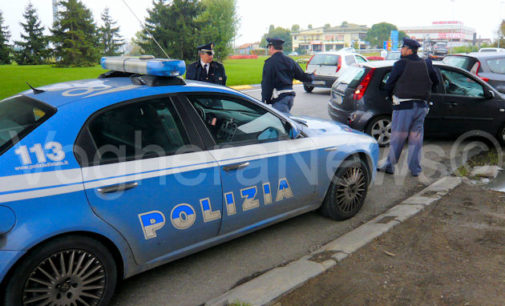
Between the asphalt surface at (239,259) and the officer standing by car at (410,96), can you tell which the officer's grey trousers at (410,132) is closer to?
the officer standing by car at (410,96)

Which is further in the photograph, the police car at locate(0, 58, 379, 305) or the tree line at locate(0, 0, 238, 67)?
the tree line at locate(0, 0, 238, 67)

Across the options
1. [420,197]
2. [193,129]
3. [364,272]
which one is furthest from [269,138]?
[420,197]

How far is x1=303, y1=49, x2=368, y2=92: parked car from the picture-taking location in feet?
50.6

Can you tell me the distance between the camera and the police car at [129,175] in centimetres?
233

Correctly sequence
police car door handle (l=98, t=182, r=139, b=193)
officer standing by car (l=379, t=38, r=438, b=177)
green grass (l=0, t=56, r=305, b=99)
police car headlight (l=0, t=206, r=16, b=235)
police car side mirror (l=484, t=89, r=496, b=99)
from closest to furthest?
police car headlight (l=0, t=206, r=16, b=235) → police car door handle (l=98, t=182, r=139, b=193) → officer standing by car (l=379, t=38, r=438, b=177) → police car side mirror (l=484, t=89, r=496, b=99) → green grass (l=0, t=56, r=305, b=99)

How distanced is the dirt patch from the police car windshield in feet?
6.34

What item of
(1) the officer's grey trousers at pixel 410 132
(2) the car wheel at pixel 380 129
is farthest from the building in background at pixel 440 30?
(1) the officer's grey trousers at pixel 410 132

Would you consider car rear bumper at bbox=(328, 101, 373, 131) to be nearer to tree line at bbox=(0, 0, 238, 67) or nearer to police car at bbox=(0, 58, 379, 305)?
police car at bbox=(0, 58, 379, 305)

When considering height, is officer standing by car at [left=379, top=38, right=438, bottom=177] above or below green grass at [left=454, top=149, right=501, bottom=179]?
above

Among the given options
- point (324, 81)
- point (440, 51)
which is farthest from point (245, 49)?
point (324, 81)

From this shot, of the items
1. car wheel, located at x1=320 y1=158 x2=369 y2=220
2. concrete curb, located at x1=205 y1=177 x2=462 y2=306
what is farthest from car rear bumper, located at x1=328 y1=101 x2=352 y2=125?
car wheel, located at x1=320 y1=158 x2=369 y2=220

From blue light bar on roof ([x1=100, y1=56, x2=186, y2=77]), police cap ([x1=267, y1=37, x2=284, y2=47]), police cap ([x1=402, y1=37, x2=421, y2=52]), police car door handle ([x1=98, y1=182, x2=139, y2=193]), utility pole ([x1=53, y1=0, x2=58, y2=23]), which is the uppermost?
utility pole ([x1=53, y1=0, x2=58, y2=23])

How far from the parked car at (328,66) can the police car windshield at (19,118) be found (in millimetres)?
12931

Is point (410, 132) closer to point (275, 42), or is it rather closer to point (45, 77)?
point (275, 42)
